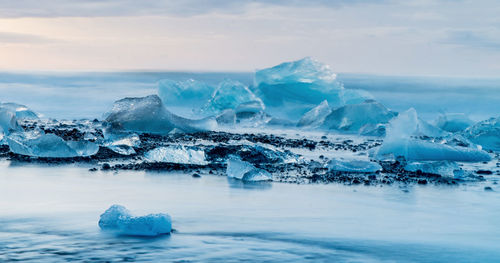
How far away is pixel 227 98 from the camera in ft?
56.9

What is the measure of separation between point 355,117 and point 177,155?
20.6ft

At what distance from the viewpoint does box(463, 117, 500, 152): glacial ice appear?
10.8 meters

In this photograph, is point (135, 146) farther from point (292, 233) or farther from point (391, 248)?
point (391, 248)

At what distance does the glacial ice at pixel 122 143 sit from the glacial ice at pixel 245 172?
1.80 metres

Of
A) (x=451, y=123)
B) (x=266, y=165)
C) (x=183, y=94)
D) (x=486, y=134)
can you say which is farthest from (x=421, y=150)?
(x=183, y=94)

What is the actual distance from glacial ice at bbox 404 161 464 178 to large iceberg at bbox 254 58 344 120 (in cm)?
908

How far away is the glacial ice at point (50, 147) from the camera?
8289 mm

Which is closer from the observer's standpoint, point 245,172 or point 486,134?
point 245,172

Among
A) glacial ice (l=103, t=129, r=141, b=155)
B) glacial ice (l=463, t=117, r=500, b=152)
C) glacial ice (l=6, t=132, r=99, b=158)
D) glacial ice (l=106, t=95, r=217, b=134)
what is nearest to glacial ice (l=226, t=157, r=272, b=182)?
glacial ice (l=103, t=129, r=141, b=155)

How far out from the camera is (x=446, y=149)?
364 inches

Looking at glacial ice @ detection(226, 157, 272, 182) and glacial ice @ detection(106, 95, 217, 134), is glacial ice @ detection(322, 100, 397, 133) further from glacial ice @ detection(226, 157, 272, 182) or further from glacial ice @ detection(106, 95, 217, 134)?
glacial ice @ detection(226, 157, 272, 182)

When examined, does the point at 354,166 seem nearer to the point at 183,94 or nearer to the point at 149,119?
the point at 149,119

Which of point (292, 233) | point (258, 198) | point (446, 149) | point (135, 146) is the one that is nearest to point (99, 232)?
point (292, 233)

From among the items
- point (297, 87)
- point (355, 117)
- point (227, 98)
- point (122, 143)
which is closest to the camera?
point (122, 143)
